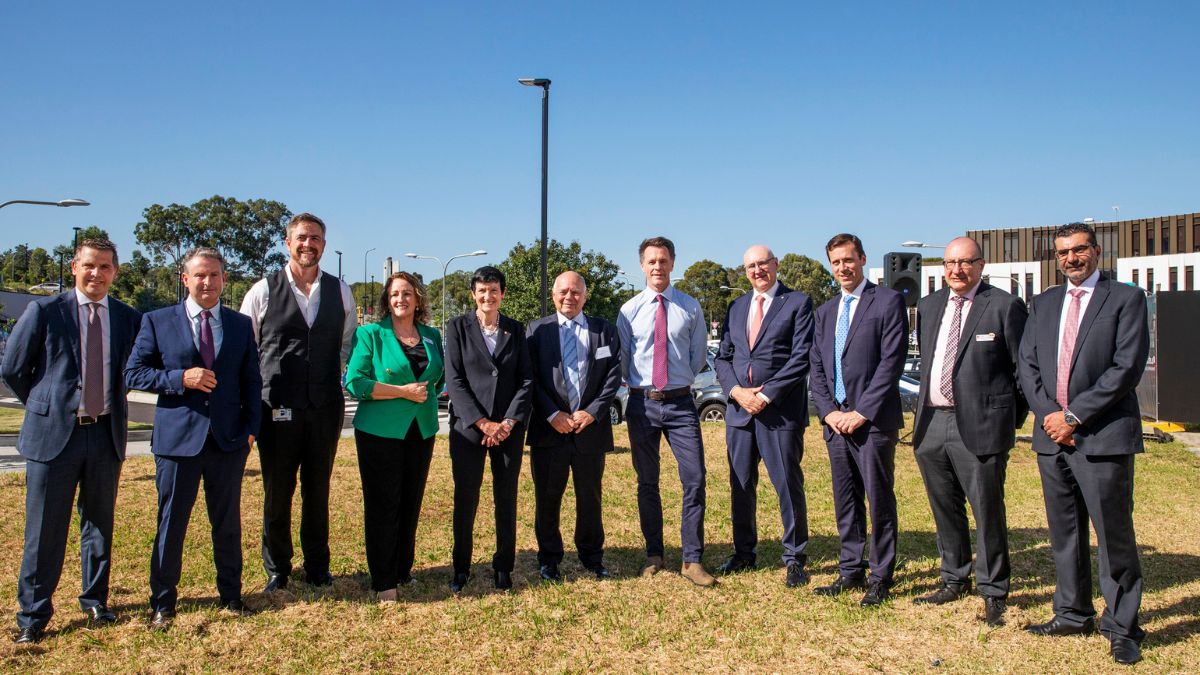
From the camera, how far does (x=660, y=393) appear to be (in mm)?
5305

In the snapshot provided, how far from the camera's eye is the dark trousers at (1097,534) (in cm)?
397

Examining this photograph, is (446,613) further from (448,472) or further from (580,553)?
(448,472)

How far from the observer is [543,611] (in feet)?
15.2

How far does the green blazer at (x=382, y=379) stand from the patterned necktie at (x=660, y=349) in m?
1.45

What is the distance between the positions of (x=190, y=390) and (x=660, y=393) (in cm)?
280

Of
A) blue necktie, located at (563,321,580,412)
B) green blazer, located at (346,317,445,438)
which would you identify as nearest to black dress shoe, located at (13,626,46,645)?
green blazer, located at (346,317,445,438)

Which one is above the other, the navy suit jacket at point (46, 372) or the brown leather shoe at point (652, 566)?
the navy suit jacket at point (46, 372)

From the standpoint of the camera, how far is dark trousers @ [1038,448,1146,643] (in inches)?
156

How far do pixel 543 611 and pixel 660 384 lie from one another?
1629 mm

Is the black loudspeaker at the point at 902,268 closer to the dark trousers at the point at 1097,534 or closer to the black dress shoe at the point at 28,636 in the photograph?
the dark trousers at the point at 1097,534

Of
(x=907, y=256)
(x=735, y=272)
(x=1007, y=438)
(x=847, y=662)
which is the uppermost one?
(x=735, y=272)

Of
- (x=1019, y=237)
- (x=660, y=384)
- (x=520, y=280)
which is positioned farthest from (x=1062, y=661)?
(x=1019, y=237)

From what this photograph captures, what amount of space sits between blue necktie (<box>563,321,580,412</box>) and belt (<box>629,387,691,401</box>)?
386mm

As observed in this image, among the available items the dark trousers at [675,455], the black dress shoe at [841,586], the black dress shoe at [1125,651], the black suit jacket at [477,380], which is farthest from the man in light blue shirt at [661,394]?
the black dress shoe at [1125,651]
